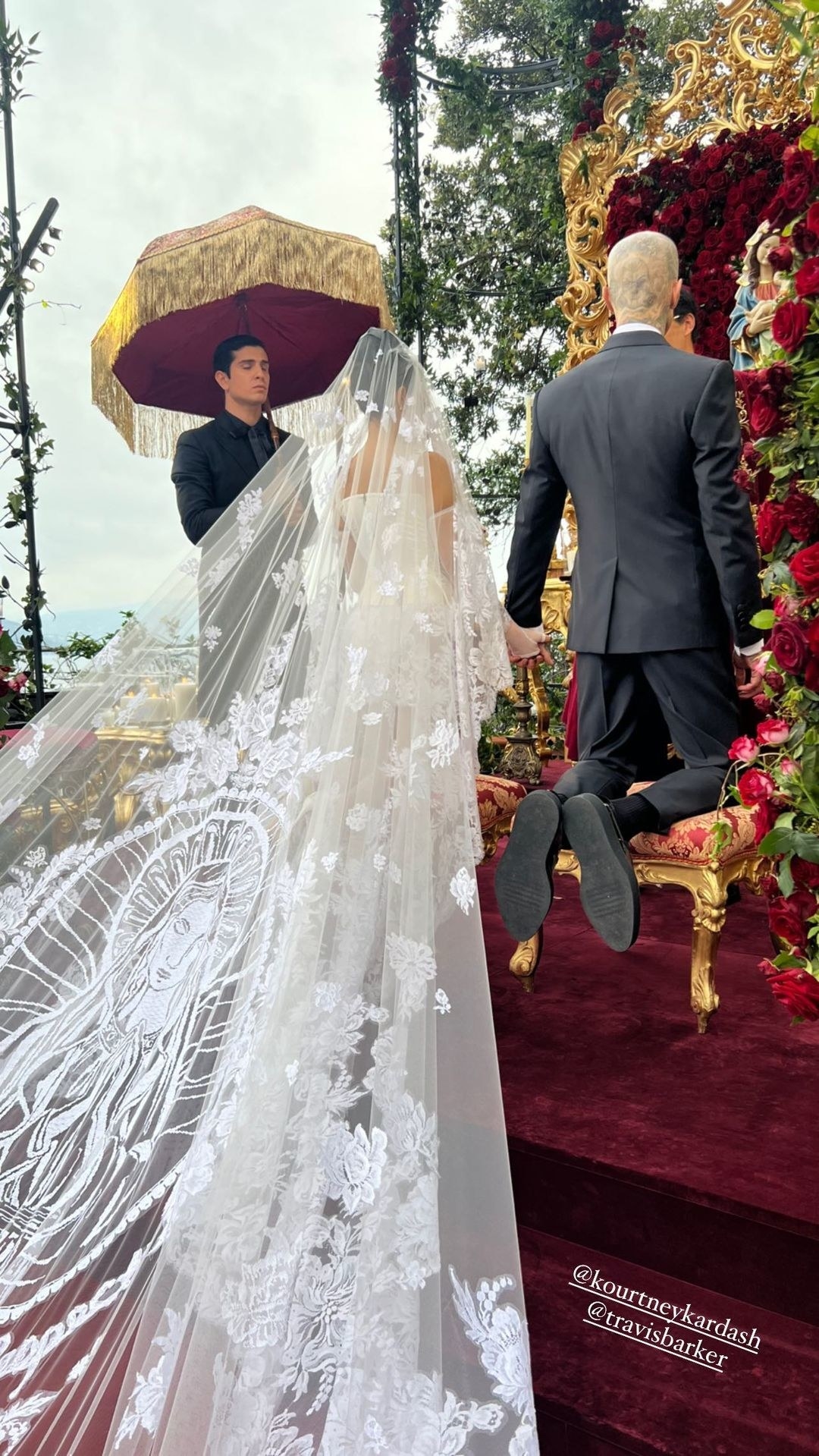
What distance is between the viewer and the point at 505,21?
7625 millimetres

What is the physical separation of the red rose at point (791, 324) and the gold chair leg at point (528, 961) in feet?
4.73

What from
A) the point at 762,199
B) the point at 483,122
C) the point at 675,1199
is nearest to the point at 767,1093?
the point at 675,1199

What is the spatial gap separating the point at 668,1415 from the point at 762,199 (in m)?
3.55

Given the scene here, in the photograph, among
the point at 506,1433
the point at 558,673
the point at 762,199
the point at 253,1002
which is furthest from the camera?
the point at 558,673

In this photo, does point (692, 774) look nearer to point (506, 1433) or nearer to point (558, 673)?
point (506, 1433)

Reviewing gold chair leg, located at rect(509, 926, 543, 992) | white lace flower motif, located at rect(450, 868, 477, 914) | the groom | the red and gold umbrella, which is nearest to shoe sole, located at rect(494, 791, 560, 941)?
the groom

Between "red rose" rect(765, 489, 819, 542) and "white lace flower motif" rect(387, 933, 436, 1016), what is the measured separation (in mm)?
855

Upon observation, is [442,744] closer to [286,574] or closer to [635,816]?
[286,574]

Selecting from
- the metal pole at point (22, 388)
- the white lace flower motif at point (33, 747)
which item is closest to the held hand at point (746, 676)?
the white lace flower motif at point (33, 747)

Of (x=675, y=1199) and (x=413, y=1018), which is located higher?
(x=413, y=1018)

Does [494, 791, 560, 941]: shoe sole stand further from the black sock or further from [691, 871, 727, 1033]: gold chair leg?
[691, 871, 727, 1033]: gold chair leg

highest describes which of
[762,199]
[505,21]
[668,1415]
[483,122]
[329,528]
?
[505,21]

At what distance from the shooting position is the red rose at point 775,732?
1.62 m

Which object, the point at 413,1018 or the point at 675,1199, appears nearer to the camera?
the point at 413,1018
